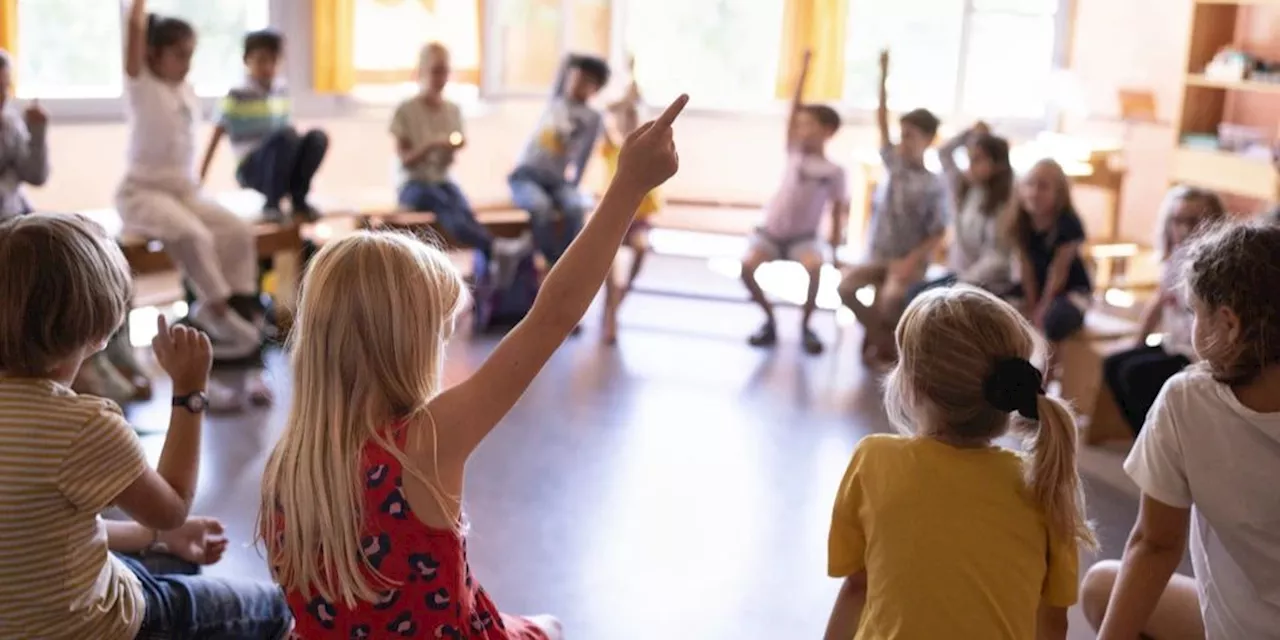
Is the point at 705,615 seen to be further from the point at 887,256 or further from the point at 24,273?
the point at 887,256

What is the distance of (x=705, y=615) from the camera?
2881 millimetres

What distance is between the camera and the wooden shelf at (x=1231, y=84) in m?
6.34

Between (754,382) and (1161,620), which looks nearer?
(1161,620)

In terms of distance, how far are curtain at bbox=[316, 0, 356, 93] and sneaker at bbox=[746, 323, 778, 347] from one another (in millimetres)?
2444

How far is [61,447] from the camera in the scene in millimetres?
1653

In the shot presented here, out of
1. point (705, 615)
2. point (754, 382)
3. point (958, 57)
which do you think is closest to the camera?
point (705, 615)

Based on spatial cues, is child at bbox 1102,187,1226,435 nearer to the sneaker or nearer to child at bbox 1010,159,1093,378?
child at bbox 1010,159,1093,378

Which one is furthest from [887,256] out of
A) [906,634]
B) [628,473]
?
[906,634]

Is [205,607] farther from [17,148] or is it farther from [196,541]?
[17,148]

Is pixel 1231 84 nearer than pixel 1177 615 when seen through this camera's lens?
No

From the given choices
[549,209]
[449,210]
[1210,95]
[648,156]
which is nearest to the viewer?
[648,156]

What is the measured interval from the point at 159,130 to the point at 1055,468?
Result: 3.63 metres

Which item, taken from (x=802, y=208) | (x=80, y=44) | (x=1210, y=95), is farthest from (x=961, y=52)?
(x=80, y=44)

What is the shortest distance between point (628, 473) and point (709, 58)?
188 inches
